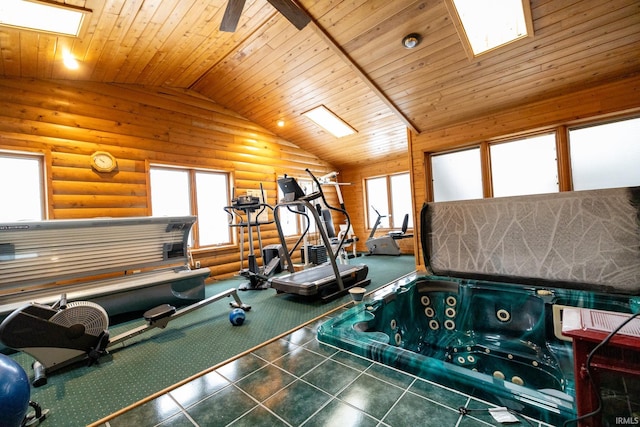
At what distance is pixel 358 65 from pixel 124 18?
104 inches

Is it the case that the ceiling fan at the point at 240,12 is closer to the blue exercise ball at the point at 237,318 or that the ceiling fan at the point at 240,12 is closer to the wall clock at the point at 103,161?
the blue exercise ball at the point at 237,318

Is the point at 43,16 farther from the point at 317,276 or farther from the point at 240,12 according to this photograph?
the point at 317,276

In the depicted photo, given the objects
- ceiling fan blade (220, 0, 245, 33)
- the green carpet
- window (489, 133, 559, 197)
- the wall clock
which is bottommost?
the green carpet

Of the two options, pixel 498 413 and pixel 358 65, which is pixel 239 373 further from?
pixel 358 65

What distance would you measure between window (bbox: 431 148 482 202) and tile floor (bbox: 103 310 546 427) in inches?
145

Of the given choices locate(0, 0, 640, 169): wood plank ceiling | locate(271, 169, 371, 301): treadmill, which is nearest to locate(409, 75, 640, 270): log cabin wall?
locate(0, 0, 640, 169): wood plank ceiling

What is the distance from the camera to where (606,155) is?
3.35 m

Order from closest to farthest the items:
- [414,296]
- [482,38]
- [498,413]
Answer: [498,413] → [414,296] → [482,38]

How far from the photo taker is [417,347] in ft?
8.48

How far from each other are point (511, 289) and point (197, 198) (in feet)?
15.3

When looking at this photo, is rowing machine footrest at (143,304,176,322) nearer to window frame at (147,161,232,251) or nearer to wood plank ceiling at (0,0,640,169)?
window frame at (147,161,232,251)

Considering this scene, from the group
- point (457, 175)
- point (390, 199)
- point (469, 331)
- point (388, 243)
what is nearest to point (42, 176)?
point (469, 331)

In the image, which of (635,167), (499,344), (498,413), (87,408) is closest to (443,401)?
(498,413)

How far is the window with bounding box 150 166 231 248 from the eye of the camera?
434 cm
